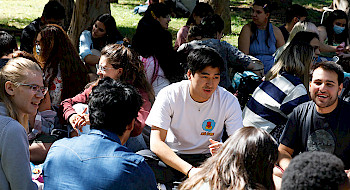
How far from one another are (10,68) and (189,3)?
11.3 metres

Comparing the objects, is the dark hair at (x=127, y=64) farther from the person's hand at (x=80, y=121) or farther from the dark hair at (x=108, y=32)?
the dark hair at (x=108, y=32)

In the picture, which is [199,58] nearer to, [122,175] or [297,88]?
[297,88]

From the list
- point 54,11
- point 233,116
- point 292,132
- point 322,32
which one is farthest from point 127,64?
point 322,32

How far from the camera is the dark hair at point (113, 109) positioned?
8.98ft

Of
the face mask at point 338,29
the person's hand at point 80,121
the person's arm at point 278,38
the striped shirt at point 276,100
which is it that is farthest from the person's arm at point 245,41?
the person's hand at point 80,121

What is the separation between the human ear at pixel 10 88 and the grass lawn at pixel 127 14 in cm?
755

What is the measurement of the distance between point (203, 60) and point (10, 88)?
5.33 ft

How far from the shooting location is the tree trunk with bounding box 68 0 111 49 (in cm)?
816

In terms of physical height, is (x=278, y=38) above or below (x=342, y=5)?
below

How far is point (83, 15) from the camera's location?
8172 millimetres

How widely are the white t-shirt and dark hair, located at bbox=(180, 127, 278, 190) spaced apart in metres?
1.49

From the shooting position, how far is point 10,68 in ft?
10.9

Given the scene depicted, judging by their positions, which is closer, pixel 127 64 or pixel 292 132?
pixel 292 132

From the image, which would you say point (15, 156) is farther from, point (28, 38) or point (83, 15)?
point (83, 15)
